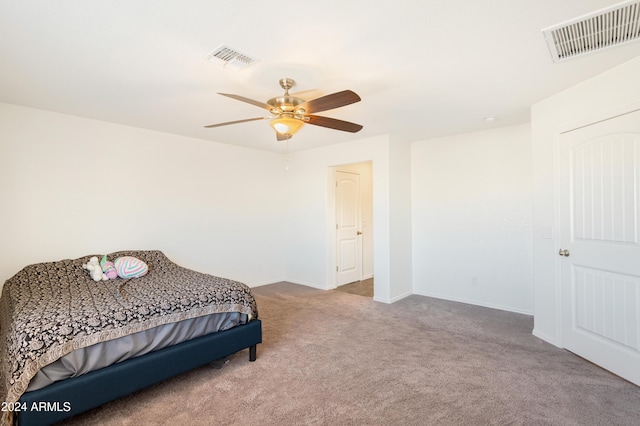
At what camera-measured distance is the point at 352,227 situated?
5816 mm

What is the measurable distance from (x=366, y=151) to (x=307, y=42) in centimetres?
276

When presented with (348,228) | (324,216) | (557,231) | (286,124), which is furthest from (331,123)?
(348,228)

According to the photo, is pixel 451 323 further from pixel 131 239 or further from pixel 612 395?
pixel 131 239

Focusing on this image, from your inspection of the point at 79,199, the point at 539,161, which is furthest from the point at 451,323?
the point at 79,199

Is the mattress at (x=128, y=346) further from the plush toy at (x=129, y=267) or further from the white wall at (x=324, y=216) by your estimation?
the white wall at (x=324, y=216)

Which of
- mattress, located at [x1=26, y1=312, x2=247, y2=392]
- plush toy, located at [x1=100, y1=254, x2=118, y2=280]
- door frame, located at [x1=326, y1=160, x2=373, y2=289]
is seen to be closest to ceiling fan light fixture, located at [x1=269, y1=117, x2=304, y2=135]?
mattress, located at [x1=26, y1=312, x2=247, y2=392]

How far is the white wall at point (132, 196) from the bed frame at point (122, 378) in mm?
2276

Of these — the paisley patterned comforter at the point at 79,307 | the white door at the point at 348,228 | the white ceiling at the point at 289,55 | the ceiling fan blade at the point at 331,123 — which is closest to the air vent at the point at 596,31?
the white ceiling at the point at 289,55

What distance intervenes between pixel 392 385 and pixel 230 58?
8.61 ft

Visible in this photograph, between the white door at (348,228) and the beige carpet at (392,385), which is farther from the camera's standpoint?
the white door at (348,228)

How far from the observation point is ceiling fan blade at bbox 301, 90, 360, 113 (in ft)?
7.06

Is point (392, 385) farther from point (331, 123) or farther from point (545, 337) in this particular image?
point (331, 123)

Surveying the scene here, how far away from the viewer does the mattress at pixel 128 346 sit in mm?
1838

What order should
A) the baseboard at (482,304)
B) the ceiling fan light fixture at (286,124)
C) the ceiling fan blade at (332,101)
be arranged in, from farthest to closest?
the baseboard at (482,304) → the ceiling fan light fixture at (286,124) → the ceiling fan blade at (332,101)
